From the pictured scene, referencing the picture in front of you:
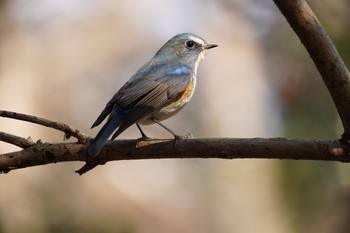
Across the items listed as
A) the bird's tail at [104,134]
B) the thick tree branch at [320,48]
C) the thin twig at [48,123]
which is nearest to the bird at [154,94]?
the bird's tail at [104,134]

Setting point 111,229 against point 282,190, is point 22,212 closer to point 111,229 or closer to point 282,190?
point 111,229

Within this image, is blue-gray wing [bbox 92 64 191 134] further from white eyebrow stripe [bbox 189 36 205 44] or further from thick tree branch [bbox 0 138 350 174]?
white eyebrow stripe [bbox 189 36 205 44]

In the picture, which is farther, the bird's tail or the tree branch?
the bird's tail

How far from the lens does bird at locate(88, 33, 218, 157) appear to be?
12.7 ft

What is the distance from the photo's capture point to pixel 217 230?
377 inches

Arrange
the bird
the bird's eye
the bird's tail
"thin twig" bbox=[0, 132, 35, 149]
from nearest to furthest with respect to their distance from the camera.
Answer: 1. the bird's tail
2. "thin twig" bbox=[0, 132, 35, 149]
3. the bird
4. the bird's eye

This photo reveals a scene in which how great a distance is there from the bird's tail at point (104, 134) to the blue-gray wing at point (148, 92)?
0.04 m

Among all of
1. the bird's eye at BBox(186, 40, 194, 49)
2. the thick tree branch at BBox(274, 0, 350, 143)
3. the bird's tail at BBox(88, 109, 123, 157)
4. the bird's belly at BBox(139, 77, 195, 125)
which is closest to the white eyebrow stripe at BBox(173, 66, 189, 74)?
the bird's belly at BBox(139, 77, 195, 125)

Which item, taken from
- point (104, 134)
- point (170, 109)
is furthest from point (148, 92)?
point (104, 134)

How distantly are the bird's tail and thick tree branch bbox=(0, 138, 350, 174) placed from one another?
67 millimetres

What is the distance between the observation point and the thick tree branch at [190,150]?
3.05 metres

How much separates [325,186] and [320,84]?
1.07 meters

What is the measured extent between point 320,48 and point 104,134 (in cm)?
116

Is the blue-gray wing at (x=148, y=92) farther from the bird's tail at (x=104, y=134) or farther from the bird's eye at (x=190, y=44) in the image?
the bird's eye at (x=190, y=44)
